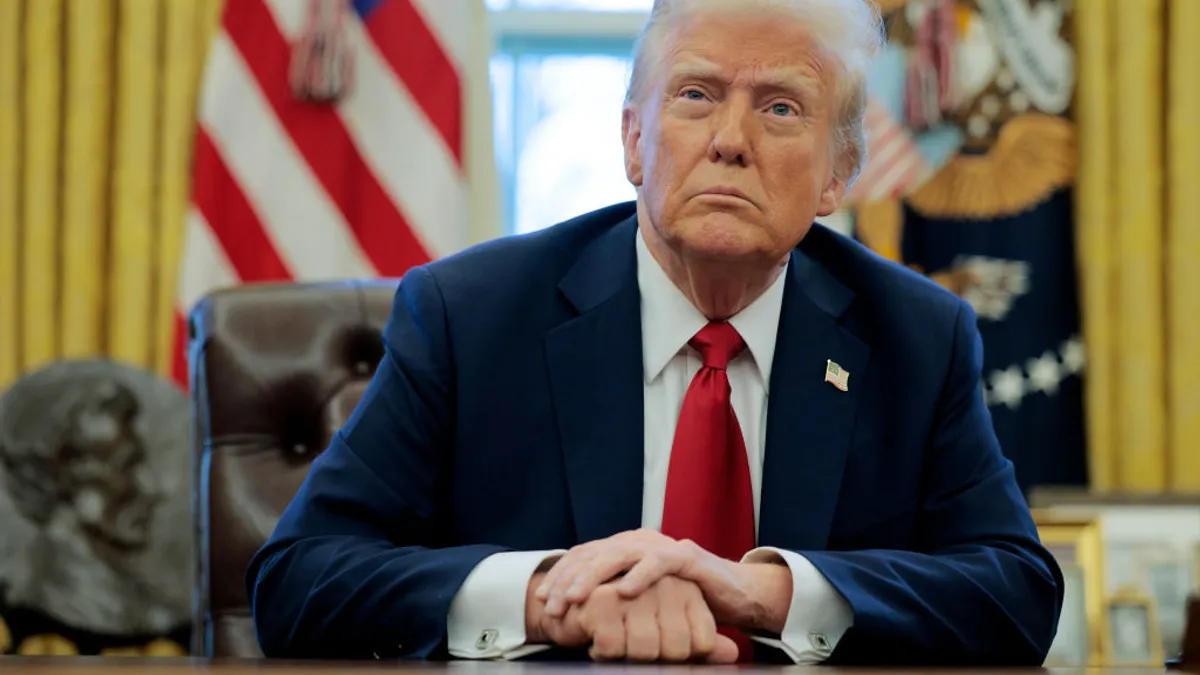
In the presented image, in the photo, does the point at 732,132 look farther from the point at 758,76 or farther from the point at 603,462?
the point at 603,462

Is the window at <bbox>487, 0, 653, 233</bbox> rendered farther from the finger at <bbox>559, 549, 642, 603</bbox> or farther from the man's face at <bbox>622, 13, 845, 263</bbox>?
the finger at <bbox>559, 549, 642, 603</bbox>

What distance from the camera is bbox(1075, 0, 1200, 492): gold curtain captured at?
3.02 metres

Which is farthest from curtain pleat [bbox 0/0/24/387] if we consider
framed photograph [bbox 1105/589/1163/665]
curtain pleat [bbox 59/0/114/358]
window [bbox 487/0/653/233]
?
framed photograph [bbox 1105/589/1163/665]

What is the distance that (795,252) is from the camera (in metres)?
1.88

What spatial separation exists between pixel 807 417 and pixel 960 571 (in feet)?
0.87

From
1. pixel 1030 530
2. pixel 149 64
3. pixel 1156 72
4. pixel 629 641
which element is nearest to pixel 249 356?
pixel 629 641

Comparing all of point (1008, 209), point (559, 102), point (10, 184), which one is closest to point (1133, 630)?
point (1008, 209)

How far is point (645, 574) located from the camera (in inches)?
52.7

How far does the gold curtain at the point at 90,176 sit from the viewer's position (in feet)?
10.3

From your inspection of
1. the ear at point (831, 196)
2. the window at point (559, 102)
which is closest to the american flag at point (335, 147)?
the window at point (559, 102)

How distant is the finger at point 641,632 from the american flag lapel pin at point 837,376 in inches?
18.6

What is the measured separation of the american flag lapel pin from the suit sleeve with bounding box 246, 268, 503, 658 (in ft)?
1.52

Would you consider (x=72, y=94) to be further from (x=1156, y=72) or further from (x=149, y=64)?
(x=1156, y=72)

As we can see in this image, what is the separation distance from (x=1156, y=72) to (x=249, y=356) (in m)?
2.16
